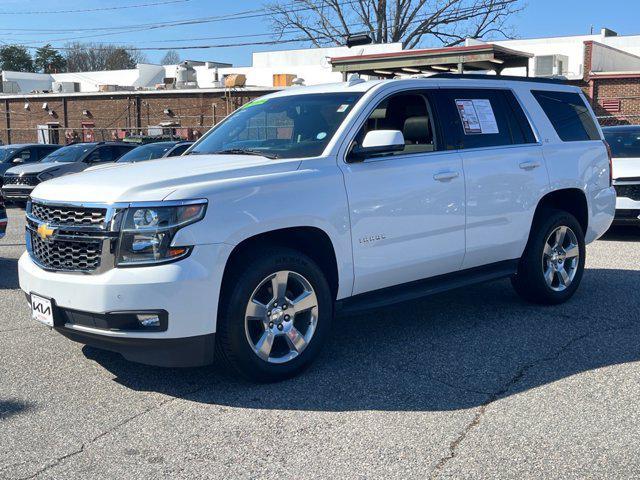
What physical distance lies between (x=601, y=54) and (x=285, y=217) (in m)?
36.0

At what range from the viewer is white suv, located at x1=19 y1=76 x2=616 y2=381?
433 centimetres

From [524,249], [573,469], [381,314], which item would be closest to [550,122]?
[524,249]

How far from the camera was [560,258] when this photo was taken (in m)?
6.98

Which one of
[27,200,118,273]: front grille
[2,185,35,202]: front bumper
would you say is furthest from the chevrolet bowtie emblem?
[2,185,35,202]: front bumper

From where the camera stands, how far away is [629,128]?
491 inches

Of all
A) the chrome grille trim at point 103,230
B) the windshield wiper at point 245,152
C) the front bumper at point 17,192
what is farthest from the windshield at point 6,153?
the chrome grille trim at point 103,230

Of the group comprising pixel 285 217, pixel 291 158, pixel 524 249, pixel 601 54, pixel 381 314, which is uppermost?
pixel 601 54

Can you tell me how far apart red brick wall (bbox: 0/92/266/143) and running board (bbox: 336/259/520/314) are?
3084 centimetres

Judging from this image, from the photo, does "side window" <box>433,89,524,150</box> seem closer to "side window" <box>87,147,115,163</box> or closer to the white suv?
the white suv

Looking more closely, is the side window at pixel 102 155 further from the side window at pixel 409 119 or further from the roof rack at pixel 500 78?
the side window at pixel 409 119

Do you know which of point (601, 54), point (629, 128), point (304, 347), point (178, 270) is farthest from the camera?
point (601, 54)

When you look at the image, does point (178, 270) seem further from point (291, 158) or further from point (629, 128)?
point (629, 128)

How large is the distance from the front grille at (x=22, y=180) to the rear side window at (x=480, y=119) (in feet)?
42.1

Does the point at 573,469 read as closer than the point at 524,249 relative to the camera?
Yes
